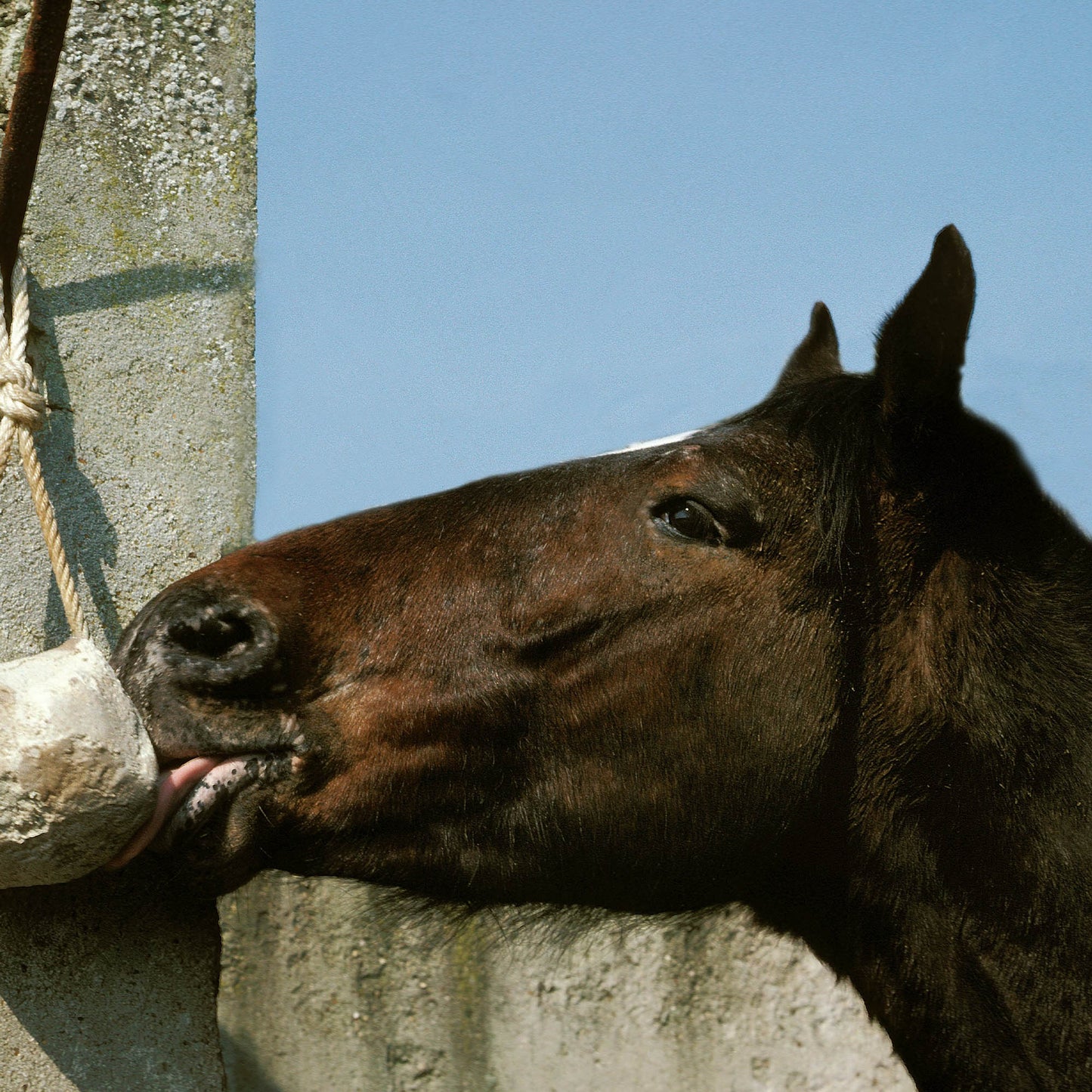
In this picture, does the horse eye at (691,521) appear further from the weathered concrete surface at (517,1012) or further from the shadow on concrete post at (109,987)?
the weathered concrete surface at (517,1012)

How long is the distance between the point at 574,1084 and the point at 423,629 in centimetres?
180

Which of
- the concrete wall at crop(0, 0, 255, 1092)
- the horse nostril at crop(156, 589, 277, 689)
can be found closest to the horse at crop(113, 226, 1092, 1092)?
the horse nostril at crop(156, 589, 277, 689)

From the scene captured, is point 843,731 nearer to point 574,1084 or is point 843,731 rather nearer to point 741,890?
point 741,890

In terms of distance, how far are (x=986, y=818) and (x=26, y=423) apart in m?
1.70

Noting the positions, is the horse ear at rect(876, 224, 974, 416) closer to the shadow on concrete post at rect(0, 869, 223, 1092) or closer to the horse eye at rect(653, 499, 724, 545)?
the horse eye at rect(653, 499, 724, 545)

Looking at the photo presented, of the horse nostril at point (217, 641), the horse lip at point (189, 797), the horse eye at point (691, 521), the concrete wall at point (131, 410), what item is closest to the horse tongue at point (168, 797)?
the horse lip at point (189, 797)

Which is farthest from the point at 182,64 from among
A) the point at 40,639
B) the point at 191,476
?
the point at 40,639

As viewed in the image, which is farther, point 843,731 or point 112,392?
point 112,392

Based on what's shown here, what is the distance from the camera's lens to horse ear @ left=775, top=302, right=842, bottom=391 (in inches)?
95.3

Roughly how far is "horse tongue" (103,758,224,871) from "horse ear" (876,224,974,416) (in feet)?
3.99

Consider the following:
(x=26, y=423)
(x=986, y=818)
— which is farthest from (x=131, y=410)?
(x=986, y=818)

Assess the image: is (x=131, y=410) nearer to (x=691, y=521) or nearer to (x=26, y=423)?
(x=26, y=423)

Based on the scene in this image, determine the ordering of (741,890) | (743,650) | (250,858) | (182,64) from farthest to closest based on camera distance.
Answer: (182,64) < (741,890) < (743,650) < (250,858)

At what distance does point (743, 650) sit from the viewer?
1.88m
